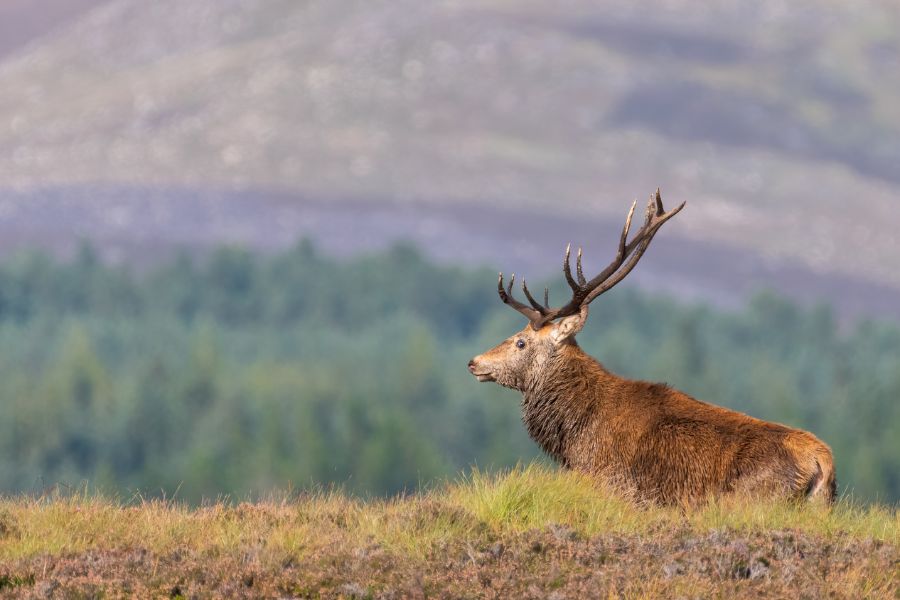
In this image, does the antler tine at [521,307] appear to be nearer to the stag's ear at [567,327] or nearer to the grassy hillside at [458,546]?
the stag's ear at [567,327]

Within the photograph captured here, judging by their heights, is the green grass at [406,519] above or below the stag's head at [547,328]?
below

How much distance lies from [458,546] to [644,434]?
3045 millimetres

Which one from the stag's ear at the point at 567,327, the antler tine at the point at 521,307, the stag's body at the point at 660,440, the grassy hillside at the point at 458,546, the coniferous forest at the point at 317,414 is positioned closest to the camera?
the grassy hillside at the point at 458,546

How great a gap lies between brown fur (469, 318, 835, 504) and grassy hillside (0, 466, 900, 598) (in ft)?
1.13

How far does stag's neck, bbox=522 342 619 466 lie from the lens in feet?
45.2

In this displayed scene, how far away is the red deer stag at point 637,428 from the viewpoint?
40.8 feet

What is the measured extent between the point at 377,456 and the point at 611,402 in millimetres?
94996

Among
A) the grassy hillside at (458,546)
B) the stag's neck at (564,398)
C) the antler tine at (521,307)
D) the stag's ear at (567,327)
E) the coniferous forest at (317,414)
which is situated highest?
the coniferous forest at (317,414)

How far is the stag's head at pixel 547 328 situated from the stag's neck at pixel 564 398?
4.8 inches

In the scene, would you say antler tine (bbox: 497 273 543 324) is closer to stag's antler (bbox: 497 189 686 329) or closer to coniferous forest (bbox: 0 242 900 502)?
stag's antler (bbox: 497 189 686 329)

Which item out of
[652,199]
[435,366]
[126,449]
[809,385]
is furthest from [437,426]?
[652,199]

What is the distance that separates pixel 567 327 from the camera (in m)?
14.4

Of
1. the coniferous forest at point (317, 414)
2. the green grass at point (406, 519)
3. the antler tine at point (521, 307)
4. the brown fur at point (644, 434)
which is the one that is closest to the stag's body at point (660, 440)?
the brown fur at point (644, 434)

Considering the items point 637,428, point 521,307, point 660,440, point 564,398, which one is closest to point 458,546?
point 660,440
